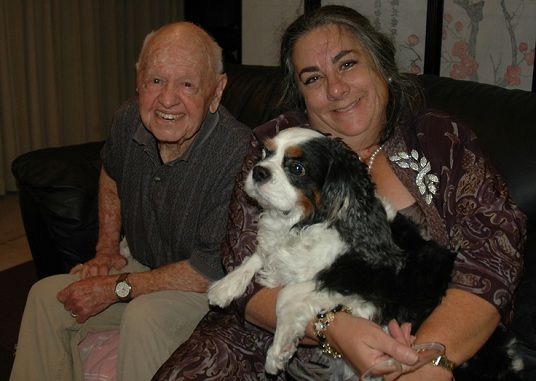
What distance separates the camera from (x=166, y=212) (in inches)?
90.2

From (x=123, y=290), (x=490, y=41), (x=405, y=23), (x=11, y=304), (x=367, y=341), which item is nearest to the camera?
(x=367, y=341)

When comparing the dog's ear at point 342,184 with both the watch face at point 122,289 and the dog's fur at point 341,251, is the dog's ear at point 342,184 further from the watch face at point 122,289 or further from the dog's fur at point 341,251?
the watch face at point 122,289

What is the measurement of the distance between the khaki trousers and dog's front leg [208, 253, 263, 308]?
0.90 feet

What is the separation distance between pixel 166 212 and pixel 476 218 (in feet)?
3.61

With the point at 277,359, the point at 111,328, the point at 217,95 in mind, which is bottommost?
the point at 111,328

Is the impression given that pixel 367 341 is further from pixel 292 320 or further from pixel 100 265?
pixel 100 265

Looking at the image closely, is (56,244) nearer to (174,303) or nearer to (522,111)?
(174,303)

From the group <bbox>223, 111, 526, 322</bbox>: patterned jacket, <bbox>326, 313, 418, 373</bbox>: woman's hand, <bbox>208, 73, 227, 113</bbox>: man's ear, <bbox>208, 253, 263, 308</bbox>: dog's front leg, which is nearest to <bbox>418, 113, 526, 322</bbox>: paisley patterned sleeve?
<bbox>223, 111, 526, 322</bbox>: patterned jacket

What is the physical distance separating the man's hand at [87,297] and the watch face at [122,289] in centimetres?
2

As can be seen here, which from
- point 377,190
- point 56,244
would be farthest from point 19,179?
point 377,190

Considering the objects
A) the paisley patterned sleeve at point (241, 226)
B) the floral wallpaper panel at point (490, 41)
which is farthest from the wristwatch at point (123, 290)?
the floral wallpaper panel at point (490, 41)

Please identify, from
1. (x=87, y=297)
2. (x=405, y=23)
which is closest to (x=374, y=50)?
(x=87, y=297)

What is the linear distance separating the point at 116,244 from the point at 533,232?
163cm

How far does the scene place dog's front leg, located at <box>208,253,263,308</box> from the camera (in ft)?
6.07
